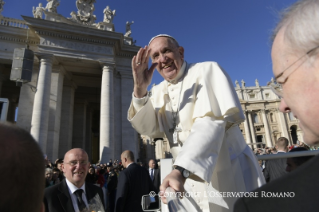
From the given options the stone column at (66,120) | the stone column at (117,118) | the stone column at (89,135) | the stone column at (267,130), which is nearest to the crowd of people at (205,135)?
the stone column at (117,118)

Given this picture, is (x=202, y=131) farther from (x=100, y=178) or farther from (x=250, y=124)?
(x=250, y=124)

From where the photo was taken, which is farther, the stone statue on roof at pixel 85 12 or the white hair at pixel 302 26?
the stone statue on roof at pixel 85 12

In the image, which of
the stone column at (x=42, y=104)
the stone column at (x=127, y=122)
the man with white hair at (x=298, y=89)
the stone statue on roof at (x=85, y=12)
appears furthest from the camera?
the stone statue on roof at (x=85, y=12)

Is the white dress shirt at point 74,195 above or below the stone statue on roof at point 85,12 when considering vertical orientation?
below

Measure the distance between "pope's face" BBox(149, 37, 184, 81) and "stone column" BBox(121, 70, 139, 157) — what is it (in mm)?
12203

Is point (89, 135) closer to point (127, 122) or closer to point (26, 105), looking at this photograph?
point (127, 122)

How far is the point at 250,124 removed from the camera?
49906mm

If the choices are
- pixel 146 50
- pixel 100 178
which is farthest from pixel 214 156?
pixel 100 178

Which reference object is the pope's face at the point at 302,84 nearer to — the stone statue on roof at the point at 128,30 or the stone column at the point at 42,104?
the stone column at the point at 42,104

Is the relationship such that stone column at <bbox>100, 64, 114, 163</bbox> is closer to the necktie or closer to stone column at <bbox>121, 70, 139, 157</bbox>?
stone column at <bbox>121, 70, 139, 157</bbox>

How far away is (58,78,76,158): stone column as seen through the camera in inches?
554

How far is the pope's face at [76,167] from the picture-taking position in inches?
115

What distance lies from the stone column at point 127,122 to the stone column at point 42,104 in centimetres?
455

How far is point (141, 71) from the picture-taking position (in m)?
1.69
